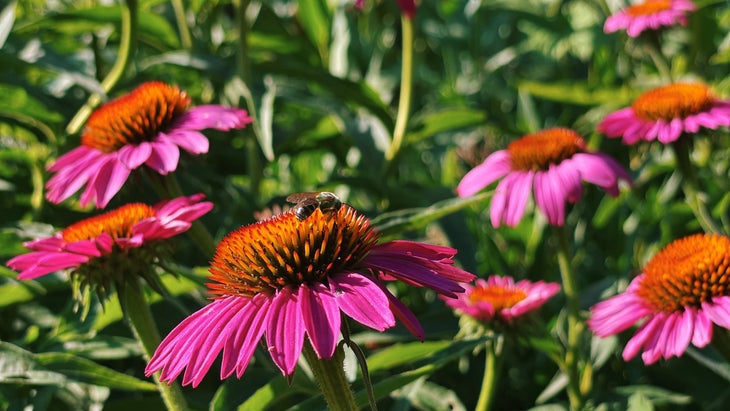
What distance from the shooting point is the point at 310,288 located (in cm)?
84

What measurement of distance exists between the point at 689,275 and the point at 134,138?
0.72 meters

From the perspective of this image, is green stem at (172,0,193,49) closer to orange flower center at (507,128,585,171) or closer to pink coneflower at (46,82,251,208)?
pink coneflower at (46,82,251,208)

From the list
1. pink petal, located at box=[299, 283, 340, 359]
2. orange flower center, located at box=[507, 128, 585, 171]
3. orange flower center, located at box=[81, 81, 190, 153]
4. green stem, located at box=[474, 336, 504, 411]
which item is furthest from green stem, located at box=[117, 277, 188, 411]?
orange flower center, located at box=[507, 128, 585, 171]

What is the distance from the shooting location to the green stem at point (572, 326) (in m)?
1.39

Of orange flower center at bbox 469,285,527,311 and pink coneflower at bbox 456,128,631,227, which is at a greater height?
pink coneflower at bbox 456,128,631,227

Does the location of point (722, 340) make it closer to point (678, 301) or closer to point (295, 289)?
point (678, 301)

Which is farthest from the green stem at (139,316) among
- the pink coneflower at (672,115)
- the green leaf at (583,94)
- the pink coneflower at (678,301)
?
the green leaf at (583,94)

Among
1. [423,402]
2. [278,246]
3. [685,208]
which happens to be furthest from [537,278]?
[278,246]

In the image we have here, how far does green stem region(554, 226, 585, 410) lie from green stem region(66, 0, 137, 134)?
76 centimetres

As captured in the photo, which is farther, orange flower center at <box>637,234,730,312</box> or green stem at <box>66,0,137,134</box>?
green stem at <box>66,0,137,134</box>

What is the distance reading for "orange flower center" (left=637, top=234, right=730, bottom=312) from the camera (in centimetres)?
110

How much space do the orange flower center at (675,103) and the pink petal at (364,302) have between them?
0.85 m

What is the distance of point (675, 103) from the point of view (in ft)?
4.89

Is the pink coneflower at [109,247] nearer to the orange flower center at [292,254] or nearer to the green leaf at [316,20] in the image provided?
the orange flower center at [292,254]
